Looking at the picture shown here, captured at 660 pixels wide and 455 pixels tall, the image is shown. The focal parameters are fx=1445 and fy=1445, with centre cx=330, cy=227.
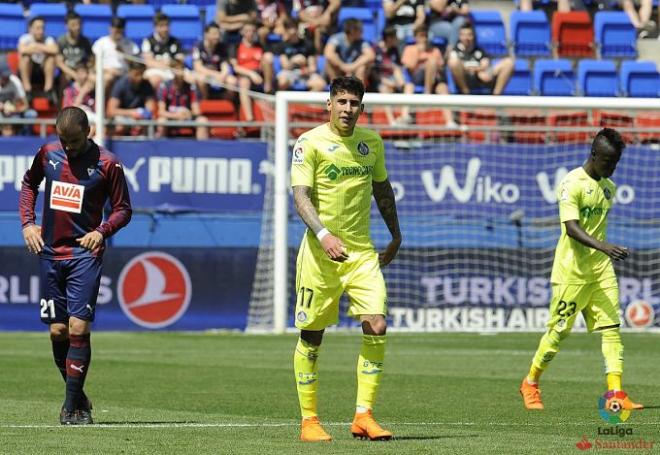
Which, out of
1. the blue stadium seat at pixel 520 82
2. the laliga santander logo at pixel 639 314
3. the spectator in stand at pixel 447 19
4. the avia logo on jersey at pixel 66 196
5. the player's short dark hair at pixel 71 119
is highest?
the spectator in stand at pixel 447 19

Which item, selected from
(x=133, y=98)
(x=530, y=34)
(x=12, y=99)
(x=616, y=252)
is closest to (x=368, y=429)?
(x=616, y=252)

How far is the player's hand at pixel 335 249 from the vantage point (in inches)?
348

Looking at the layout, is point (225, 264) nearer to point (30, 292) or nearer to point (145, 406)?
point (30, 292)

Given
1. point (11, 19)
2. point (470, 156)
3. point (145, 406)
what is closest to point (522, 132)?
point (470, 156)

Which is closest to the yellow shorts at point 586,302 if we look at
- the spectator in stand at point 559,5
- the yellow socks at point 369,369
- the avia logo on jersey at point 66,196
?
the yellow socks at point 369,369

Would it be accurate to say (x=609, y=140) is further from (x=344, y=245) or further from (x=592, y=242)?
(x=344, y=245)

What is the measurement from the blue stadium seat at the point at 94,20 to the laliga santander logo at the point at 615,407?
16.7 m

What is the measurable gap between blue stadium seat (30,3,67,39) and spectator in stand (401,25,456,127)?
20.1 feet

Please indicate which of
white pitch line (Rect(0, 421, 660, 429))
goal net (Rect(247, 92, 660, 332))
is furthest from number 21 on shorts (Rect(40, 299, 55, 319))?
goal net (Rect(247, 92, 660, 332))

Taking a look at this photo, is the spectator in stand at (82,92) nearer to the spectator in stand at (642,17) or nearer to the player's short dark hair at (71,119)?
the spectator in stand at (642,17)

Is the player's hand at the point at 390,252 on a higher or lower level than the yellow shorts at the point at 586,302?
higher

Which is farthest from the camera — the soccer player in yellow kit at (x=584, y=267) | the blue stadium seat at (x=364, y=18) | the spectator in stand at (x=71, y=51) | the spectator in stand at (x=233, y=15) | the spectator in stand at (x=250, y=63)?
the blue stadium seat at (x=364, y=18)

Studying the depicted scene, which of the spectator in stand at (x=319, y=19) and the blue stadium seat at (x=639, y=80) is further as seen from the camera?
the blue stadium seat at (x=639, y=80)

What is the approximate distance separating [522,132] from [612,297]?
10.9 m
